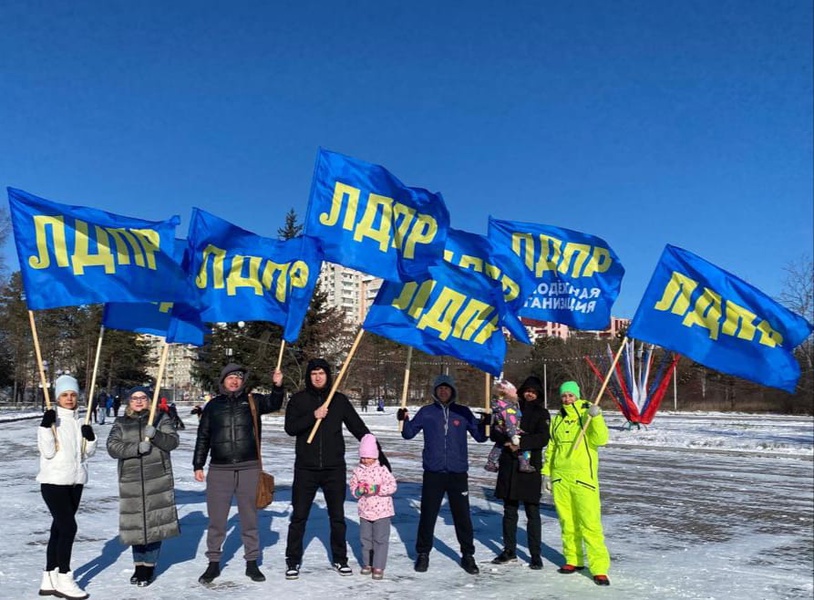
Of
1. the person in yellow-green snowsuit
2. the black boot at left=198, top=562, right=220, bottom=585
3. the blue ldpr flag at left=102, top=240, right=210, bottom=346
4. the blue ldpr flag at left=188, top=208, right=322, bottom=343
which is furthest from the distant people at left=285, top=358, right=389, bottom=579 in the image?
the person in yellow-green snowsuit

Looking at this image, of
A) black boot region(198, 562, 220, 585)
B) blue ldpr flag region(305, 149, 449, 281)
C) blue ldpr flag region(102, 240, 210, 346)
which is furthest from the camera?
blue ldpr flag region(102, 240, 210, 346)

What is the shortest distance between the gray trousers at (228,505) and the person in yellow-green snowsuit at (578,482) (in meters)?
2.92

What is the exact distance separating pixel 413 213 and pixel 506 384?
104 inches

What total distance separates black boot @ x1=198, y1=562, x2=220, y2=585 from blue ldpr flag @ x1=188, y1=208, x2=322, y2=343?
3024 millimetres

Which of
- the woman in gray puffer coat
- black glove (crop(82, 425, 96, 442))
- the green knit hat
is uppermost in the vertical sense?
the green knit hat

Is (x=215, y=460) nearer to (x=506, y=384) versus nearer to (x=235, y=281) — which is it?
(x=235, y=281)

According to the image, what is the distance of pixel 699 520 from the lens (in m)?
10.6

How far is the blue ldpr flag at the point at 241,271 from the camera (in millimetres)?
8766

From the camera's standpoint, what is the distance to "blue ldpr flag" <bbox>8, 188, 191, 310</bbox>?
22.1ft

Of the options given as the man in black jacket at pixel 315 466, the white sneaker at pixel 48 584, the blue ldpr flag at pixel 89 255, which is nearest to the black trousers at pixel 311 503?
the man in black jacket at pixel 315 466

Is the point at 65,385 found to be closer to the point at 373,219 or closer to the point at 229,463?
the point at 229,463

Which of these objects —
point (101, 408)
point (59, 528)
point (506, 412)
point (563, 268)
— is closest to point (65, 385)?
point (59, 528)

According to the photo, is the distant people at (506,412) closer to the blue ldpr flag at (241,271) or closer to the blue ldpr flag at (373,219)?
the blue ldpr flag at (373,219)

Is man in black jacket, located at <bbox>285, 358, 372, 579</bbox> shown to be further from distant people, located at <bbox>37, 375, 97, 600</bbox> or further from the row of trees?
the row of trees
